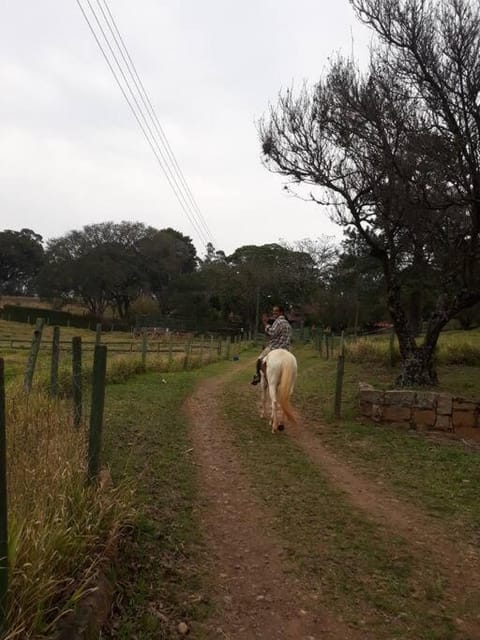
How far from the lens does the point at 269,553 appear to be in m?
4.45

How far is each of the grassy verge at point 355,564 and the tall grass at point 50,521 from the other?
157cm

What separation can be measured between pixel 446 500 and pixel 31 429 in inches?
175

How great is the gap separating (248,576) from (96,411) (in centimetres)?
177

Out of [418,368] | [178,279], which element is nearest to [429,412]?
[418,368]

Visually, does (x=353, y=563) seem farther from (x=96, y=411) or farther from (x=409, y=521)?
(x=96, y=411)

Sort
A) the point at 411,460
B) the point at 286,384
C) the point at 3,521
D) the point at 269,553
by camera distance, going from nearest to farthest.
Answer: the point at 3,521 → the point at 269,553 → the point at 411,460 → the point at 286,384

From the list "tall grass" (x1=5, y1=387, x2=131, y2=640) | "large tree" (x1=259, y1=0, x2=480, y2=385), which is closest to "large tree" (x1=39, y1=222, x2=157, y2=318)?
"large tree" (x1=259, y1=0, x2=480, y2=385)

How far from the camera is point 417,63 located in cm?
1136

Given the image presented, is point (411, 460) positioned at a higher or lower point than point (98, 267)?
lower

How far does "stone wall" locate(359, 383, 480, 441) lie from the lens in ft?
31.6

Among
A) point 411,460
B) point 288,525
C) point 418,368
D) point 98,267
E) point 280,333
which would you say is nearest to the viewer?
point 288,525

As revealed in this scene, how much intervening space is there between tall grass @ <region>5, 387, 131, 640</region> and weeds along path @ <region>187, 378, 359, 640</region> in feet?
2.89

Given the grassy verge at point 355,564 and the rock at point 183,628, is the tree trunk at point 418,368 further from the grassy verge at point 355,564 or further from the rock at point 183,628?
the rock at point 183,628

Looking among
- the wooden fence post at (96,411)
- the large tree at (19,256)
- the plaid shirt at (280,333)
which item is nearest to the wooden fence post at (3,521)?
the wooden fence post at (96,411)
